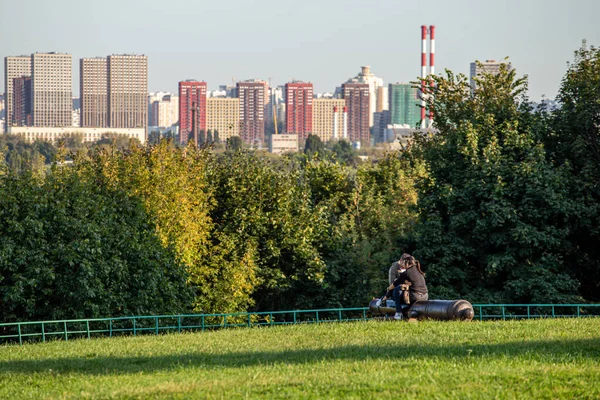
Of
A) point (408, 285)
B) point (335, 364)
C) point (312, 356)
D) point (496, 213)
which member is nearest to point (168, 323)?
point (496, 213)

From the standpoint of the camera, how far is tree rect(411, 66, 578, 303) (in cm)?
3525

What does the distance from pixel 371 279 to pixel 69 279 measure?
50.4ft

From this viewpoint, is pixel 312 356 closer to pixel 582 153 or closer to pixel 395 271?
pixel 395 271

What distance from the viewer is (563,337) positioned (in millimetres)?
18750

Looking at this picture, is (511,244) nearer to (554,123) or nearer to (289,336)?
(554,123)

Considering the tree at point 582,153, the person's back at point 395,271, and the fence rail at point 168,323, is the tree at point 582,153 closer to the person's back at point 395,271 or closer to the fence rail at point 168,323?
the fence rail at point 168,323

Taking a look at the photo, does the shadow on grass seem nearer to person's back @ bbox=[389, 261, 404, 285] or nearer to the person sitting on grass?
the person sitting on grass

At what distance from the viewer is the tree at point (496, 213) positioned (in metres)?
35.2

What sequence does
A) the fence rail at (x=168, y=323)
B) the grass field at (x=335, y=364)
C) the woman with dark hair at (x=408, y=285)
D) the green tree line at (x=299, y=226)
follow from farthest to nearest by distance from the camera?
1. the green tree line at (x=299, y=226)
2. the fence rail at (x=168, y=323)
3. the woman with dark hair at (x=408, y=285)
4. the grass field at (x=335, y=364)

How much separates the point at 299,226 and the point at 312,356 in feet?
93.4

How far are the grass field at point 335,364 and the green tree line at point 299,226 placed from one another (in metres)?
13.0

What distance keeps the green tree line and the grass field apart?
13033mm

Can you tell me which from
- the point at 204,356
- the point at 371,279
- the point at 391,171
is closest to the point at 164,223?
the point at 371,279

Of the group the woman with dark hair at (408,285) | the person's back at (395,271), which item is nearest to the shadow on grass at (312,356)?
the woman with dark hair at (408,285)
